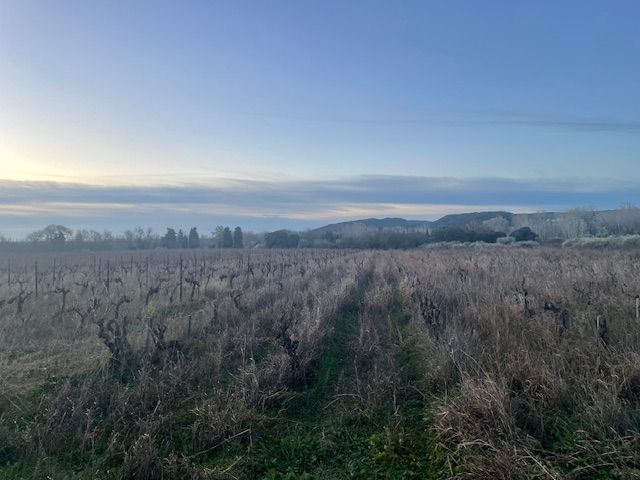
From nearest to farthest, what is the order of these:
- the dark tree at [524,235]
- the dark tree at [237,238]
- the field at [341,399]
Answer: the field at [341,399] → the dark tree at [524,235] → the dark tree at [237,238]

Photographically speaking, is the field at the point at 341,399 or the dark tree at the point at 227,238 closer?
the field at the point at 341,399

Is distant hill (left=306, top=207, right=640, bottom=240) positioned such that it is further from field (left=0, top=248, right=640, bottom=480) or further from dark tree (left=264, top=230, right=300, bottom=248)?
field (left=0, top=248, right=640, bottom=480)

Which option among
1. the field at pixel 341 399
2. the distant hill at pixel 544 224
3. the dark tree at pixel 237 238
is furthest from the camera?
the dark tree at pixel 237 238

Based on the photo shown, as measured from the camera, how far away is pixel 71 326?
9.09 m

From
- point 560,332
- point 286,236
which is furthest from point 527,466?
point 286,236

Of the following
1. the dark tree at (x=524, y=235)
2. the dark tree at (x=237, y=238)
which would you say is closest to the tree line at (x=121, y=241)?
the dark tree at (x=237, y=238)

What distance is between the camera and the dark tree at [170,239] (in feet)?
232

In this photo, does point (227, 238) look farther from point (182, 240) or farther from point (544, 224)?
point (544, 224)

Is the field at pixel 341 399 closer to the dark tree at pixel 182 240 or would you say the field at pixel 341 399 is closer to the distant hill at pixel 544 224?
the distant hill at pixel 544 224

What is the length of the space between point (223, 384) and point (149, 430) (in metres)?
1.32

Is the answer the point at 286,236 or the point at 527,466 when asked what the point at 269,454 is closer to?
the point at 527,466

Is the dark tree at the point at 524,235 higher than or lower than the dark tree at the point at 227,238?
higher

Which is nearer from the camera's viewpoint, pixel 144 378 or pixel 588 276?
pixel 144 378

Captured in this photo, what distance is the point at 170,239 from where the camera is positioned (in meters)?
72.0
